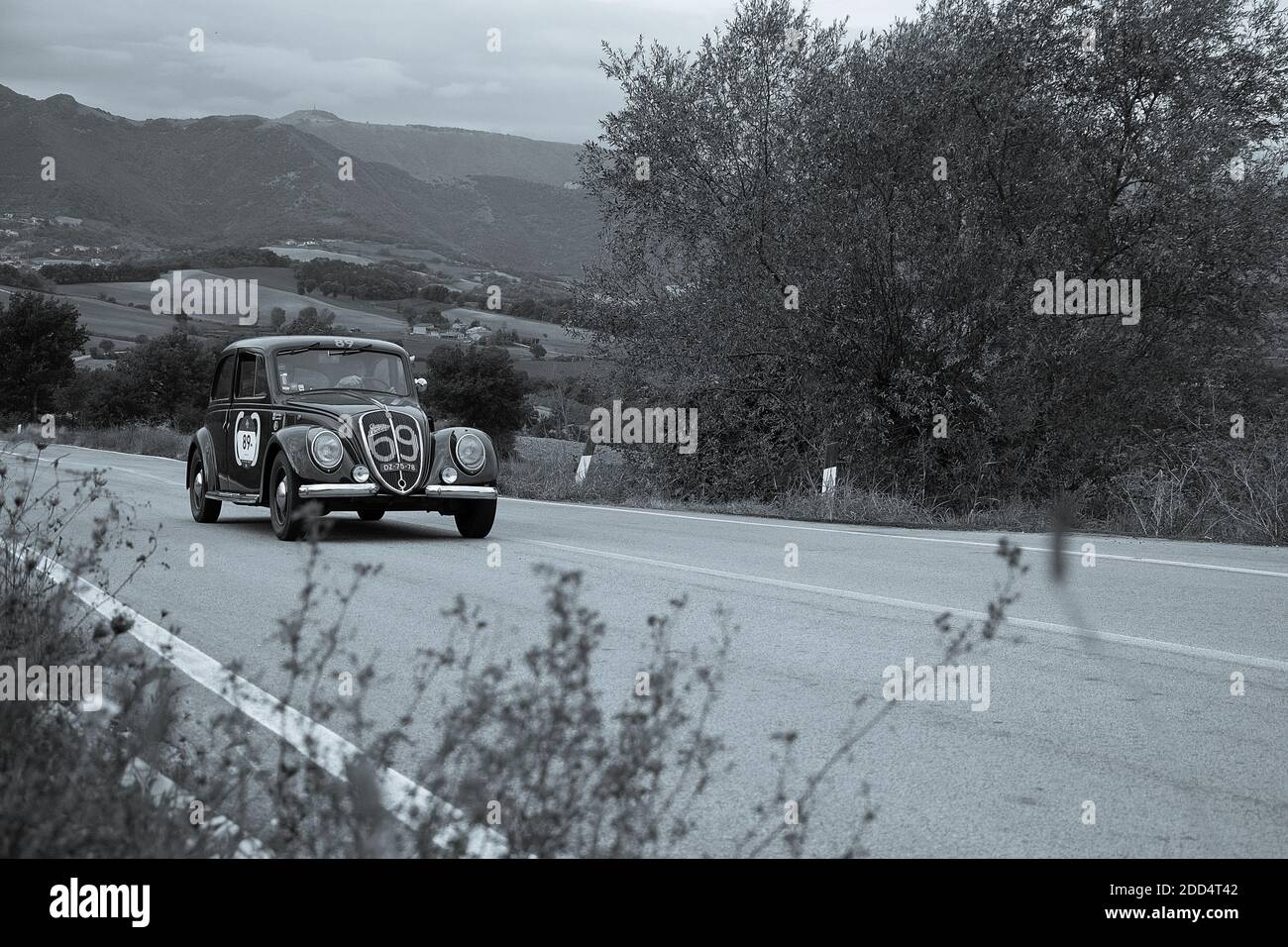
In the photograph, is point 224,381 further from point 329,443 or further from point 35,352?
point 35,352

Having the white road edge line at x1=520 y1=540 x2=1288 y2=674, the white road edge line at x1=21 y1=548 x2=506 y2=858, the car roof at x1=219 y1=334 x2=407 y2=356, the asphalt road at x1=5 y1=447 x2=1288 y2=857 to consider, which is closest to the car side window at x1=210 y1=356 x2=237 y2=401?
the car roof at x1=219 y1=334 x2=407 y2=356

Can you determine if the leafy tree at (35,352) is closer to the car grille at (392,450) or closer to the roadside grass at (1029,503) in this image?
the roadside grass at (1029,503)

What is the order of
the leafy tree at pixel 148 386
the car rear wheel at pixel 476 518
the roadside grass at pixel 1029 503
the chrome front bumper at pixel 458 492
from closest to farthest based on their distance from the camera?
the chrome front bumper at pixel 458 492
the car rear wheel at pixel 476 518
the roadside grass at pixel 1029 503
the leafy tree at pixel 148 386

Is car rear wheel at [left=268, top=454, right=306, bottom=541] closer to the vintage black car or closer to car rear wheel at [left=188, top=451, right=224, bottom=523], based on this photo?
the vintage black car

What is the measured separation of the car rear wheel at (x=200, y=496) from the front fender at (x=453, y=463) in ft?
9.75

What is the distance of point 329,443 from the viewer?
12641 mm

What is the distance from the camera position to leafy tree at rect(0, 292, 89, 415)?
63.0m

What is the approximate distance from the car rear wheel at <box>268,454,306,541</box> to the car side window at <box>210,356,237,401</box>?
1.95 meters

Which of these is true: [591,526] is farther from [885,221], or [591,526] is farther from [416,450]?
[885,221]

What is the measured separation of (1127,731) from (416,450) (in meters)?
8.56

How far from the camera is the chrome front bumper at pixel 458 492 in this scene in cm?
1280

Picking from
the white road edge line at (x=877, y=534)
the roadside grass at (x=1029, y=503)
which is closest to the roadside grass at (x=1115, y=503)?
the roadside grass at (x=1029, y=503)

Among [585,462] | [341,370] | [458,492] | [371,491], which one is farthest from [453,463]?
[585,462]
